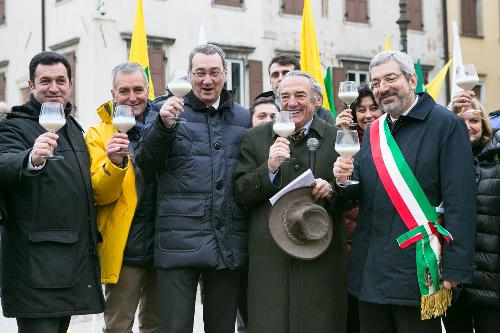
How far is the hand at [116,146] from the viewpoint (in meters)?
4.86

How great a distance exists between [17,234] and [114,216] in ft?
2.50

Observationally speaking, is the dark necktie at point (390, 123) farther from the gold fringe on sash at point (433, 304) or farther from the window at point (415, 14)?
the window at point (415, 14)

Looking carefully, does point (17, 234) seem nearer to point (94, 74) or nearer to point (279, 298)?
point (279, 298)

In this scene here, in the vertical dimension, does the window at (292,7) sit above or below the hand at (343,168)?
above

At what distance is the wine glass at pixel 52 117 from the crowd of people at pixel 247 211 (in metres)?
0.20

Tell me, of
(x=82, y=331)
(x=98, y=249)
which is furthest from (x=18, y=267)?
(x=82, y=331)

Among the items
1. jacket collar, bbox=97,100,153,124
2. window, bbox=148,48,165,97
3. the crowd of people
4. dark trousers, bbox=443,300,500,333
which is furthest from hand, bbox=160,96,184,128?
window, bbox=148,48,165,97

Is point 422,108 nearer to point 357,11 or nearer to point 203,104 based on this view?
point 203,104

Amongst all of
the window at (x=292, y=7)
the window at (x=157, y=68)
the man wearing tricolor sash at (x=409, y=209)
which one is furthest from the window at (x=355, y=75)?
the man wearing tricolor sash at (x=409, y=209)

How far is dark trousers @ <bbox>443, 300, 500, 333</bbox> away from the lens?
5.01m

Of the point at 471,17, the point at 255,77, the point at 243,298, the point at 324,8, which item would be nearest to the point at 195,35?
the point at 255,77

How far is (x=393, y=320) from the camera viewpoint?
4805mm

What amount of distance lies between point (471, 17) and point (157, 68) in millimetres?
11092

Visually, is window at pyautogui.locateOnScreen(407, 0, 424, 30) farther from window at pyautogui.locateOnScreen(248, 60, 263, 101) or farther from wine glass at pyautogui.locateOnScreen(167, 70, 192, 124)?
wine glass at pyautogui.locateOnScreen(167, 70, 192, 124)
